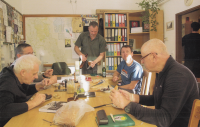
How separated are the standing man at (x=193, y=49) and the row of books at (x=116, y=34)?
134cm

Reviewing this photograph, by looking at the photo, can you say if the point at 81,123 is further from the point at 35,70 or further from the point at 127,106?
the point at 35,70

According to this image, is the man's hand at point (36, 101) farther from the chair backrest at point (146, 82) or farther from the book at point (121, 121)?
the chair backrest at point (146, 82)

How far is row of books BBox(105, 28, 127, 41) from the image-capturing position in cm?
368

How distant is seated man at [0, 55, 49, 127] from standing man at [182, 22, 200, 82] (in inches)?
118

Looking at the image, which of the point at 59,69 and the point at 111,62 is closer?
the point at 59,69

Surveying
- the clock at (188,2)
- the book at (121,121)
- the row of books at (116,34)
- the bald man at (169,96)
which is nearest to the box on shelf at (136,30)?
the row of books at (116,34)

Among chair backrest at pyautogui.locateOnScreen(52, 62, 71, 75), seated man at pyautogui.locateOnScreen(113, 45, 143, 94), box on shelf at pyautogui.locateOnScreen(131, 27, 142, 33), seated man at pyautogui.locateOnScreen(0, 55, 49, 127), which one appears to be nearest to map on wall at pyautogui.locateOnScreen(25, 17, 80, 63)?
chair backrest at pyautogui.locateOnScreen(52, 62, 71, 75)

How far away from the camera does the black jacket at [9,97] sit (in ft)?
3.18

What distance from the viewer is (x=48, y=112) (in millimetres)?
1027

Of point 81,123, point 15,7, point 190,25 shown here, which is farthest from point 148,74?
point 15,7

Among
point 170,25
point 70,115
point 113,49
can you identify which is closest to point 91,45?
point 113,49

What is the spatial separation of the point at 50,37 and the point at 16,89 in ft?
9.25

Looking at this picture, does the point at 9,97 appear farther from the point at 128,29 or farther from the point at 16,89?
the point at 128,29

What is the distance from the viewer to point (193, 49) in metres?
3.06
